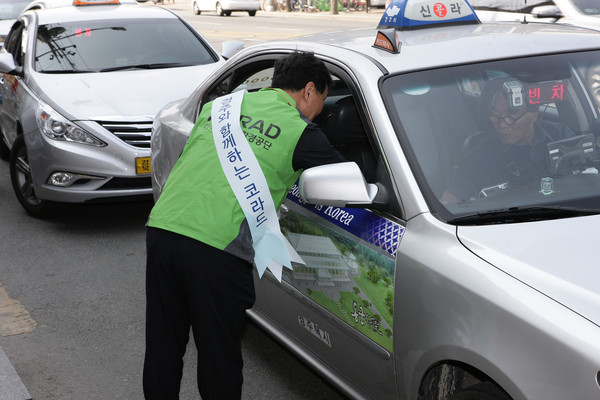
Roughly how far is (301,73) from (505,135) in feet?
2.61

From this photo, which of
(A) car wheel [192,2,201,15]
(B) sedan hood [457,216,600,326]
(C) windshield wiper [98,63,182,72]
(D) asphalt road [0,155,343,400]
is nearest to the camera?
(B) sedan hood [457,216,600,326]

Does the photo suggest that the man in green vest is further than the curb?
No

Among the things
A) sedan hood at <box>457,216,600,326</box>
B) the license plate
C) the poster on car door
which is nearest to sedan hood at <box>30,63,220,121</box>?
the license plate

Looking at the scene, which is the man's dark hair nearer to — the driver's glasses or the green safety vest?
the green safety vest

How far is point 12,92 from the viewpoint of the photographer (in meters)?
7.41

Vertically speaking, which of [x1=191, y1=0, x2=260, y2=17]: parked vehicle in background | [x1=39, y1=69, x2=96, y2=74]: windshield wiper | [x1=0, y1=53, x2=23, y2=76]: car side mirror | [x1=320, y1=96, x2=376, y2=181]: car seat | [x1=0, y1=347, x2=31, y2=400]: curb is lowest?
[x1=191, y1=0, x2=260, y2=17]: parked vehicle in background

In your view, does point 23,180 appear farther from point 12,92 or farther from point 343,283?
point 343,283

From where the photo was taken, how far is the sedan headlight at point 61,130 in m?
6.21

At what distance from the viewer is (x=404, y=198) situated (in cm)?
277

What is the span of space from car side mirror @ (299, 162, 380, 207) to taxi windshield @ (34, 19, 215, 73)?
4.79 meters

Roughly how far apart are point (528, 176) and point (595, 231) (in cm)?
46

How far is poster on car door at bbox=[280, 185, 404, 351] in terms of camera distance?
2762 mm

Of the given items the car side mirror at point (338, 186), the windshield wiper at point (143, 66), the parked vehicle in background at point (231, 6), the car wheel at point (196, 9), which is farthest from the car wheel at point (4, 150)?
the car wheel at point (196, 9)

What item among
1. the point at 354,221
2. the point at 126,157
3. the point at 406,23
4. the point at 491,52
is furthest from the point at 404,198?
the point at 126,157
